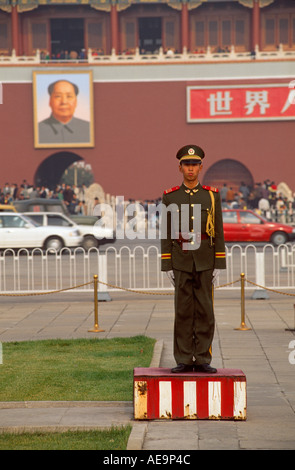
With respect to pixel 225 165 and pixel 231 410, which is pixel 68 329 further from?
pixel 225 165

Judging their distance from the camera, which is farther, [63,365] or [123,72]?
[123,72]

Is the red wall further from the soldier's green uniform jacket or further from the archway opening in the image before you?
the soldier's green uniform jacket

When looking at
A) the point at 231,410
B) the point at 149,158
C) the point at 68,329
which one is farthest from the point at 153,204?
the point at 231,410

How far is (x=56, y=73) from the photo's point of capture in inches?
1252

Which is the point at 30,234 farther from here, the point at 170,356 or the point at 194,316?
the point at 194,316

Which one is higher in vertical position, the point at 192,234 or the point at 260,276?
the point at 192,234

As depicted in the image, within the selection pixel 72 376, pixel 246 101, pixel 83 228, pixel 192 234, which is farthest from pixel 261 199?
pixel 192 234

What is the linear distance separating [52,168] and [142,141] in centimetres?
458

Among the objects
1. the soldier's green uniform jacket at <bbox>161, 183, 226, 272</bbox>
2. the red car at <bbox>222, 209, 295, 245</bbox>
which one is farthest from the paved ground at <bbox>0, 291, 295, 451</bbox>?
the red car at <bbox>222, 209, 295, 245</bbox>

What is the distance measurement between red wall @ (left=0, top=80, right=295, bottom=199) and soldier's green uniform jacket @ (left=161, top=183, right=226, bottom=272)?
2611 centimetres

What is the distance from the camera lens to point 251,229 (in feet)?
78.3

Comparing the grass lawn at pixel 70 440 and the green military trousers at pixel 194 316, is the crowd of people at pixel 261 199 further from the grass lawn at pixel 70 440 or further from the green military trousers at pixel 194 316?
the grass lawn at pixel 70 440

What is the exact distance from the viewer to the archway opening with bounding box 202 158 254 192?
33.2m

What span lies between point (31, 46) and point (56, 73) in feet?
11.1
